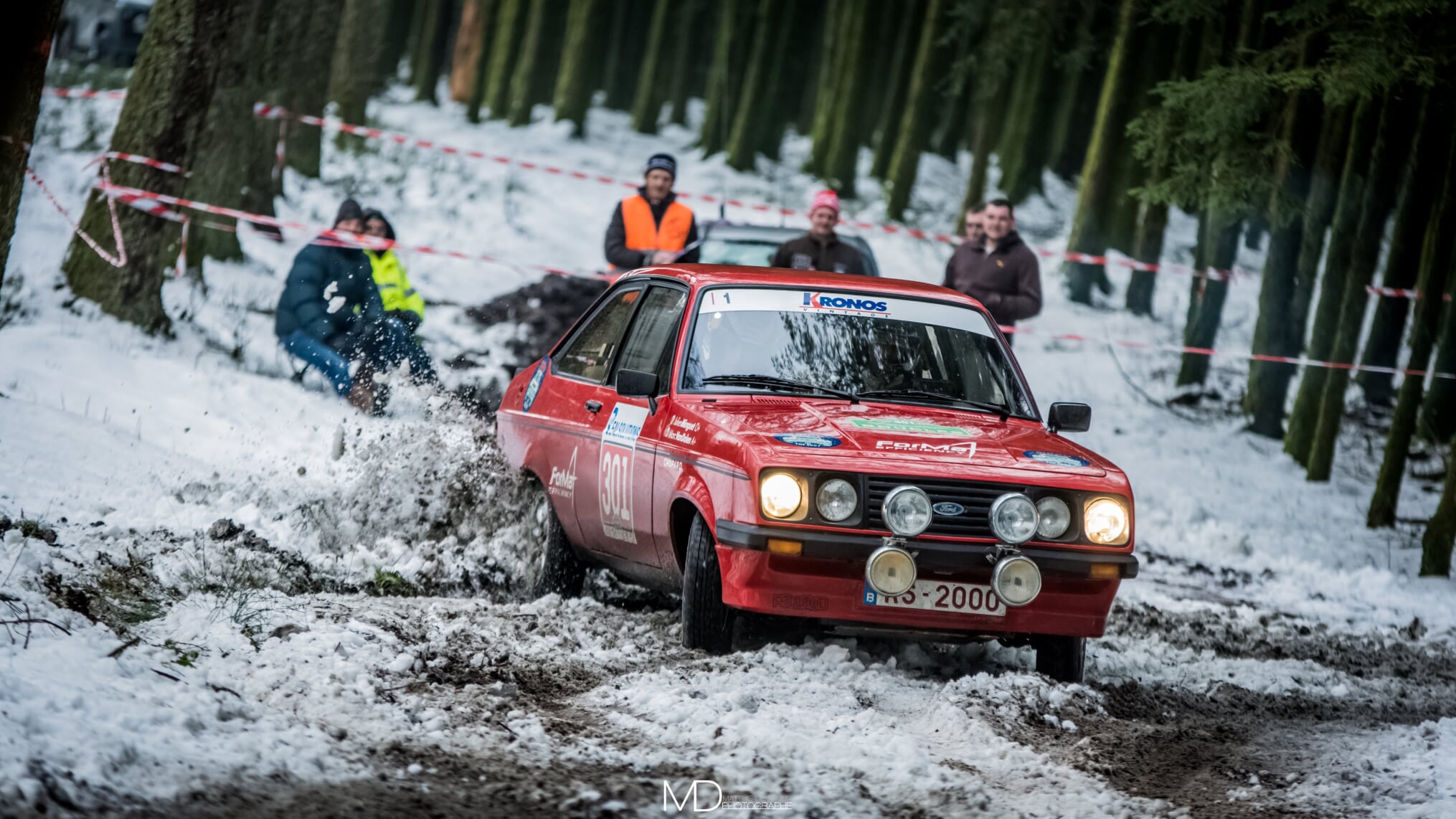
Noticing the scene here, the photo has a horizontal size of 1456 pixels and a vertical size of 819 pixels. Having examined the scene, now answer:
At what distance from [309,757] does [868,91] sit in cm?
2610

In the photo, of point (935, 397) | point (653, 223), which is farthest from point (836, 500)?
point (653, 223)

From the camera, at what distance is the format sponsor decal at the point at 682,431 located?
6.70 meters

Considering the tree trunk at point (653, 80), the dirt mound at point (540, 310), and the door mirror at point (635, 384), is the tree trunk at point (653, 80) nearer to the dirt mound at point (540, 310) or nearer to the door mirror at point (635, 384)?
the dirt mound at point (540, 310)

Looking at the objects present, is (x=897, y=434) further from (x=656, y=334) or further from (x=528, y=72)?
(x=528, y=72)

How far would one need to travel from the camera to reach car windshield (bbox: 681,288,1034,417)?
7168 mm

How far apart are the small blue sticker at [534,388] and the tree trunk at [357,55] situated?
18.1m

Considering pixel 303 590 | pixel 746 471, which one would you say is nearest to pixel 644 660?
pixel 746 471

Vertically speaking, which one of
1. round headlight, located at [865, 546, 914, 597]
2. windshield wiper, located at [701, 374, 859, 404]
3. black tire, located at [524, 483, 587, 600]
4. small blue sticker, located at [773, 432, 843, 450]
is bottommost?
black tire, located at [524, 483, 587, 600]

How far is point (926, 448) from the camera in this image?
21.1ft

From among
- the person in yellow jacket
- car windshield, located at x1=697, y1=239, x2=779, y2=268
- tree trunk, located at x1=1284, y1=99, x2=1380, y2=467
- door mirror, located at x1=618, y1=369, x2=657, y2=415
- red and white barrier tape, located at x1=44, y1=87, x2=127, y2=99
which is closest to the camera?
door mirror, located at x1=618, y1=369, x2=657, y2=415

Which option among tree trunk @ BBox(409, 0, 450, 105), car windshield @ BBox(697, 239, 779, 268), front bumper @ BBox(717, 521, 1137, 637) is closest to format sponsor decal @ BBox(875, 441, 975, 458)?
front bumper @ BBox(717, 521, 1137, 637)

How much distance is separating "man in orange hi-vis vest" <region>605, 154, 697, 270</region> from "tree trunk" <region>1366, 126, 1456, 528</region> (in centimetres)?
603

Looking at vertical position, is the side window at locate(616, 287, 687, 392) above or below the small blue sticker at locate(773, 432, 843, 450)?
above

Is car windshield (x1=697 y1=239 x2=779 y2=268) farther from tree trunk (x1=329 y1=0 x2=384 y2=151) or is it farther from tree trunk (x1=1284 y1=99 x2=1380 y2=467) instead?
tree trunk (x1=329 y1=0 x2=384 y2=151)
